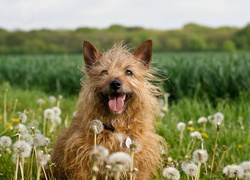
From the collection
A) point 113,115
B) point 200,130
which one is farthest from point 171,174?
point 200,130

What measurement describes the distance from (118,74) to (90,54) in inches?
19.6

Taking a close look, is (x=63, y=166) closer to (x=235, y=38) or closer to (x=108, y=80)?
(x=108, y=80)

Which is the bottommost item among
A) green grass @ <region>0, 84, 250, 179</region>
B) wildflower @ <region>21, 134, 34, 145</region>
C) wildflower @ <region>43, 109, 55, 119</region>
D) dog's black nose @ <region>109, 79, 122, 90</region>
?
green grass @ <region>0, 84, 250, 179</region>

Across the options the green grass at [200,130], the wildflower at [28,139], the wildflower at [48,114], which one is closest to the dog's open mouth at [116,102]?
the wildflower at [28,139]

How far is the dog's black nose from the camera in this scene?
3.26 meters

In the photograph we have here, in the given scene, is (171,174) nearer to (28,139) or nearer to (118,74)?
(118,74)

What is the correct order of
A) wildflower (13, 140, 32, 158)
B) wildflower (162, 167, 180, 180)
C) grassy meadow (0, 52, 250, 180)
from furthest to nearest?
1. grassy meadow (0, 52, 250, 180)
2. wildflower (162, 167, 180, 180)
3. wildflower (13, 140, 32, 158)

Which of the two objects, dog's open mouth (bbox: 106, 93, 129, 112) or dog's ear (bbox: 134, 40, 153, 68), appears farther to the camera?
dog's ear (bbox: 134, 40, 153, 68)

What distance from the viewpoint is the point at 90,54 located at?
382 centimetres

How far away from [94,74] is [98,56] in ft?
0.84

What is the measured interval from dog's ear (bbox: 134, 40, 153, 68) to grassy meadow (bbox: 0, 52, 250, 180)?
0.39 m

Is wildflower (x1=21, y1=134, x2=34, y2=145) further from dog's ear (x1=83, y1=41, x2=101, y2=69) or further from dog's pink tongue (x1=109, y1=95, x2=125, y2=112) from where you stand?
dog's ear (x1=83, y1=41, x2=101, y2=69)

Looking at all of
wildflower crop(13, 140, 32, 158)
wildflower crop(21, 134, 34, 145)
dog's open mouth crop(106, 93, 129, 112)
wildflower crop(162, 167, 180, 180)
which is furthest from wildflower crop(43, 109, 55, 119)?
wildflower crop(162, 167, 180, 180)

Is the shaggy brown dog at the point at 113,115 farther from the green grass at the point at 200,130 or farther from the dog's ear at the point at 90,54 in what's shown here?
the green grass at the point at 200,130
